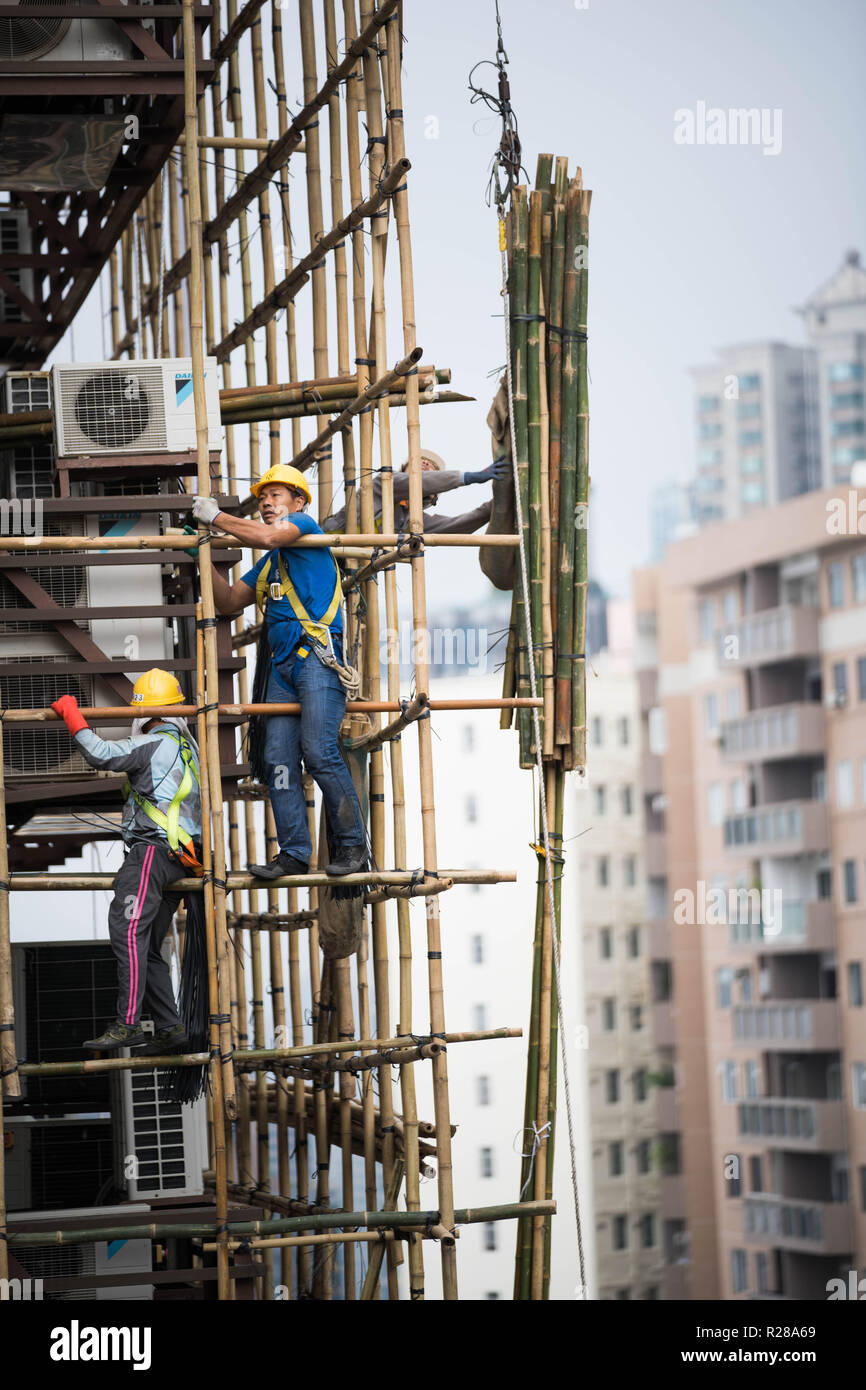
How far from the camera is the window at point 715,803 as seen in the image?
6662 centimetres

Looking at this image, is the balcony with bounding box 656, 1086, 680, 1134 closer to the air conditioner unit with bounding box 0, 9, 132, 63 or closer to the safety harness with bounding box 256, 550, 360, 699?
the safety harness with bounding box 256, 550, 360, 699

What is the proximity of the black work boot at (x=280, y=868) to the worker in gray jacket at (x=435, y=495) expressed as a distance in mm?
2383

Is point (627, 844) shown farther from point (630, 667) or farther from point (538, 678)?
point (538, 678)

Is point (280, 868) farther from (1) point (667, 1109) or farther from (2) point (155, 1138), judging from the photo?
Answer: (1) point (667, 1109)

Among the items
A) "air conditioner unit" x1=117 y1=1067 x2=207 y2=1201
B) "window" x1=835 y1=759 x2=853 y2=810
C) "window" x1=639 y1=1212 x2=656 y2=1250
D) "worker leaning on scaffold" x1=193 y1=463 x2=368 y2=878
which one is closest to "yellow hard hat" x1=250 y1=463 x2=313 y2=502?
"worker leaning on scaffold" x1=193 y1=463 x2=368 y2=878

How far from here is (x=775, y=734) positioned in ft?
206

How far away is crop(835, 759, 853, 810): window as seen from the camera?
2338 inches

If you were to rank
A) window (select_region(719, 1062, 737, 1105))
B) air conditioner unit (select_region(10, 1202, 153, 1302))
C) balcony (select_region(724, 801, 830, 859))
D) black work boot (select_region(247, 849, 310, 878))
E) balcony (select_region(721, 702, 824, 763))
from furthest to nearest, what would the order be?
window (select_region(719, 1062, 737, 1105))
balcony (select_region(721, 702, 824, 763))
balcony (select_region(724, 801, 830, 859))
air conditioner unit (select_region(10, 1202, 153, 1302))
black work boot (select_region(247, 849, 310, 878))

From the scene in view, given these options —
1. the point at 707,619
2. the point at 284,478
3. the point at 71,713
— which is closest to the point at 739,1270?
the point at 707,619

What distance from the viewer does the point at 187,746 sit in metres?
10.1

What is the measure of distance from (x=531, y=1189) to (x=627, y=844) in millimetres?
67538

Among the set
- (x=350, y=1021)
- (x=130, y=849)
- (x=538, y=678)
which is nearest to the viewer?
(x=130, y=849)

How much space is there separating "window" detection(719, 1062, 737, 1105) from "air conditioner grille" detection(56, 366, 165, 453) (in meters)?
55.6
